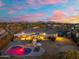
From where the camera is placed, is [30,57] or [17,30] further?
[17,30]

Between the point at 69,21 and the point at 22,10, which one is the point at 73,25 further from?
the point at 22,10

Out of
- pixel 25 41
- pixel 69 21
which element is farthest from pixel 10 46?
pixel 69 21

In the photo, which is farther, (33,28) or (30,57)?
(33,28)

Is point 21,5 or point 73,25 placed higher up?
point 21,5

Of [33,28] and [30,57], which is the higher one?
[33,28]

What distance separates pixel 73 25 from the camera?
3592 millimetres

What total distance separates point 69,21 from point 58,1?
0.47 meters

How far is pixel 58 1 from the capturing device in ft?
11.6

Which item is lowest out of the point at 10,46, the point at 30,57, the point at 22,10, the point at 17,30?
the point at 30,57

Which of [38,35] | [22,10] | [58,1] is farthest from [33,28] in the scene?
[58,1]

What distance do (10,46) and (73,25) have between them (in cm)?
135

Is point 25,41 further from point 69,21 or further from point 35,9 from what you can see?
point 69,21

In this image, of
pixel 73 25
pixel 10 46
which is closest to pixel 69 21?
pixel 73 25

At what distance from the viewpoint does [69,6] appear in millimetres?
3498
